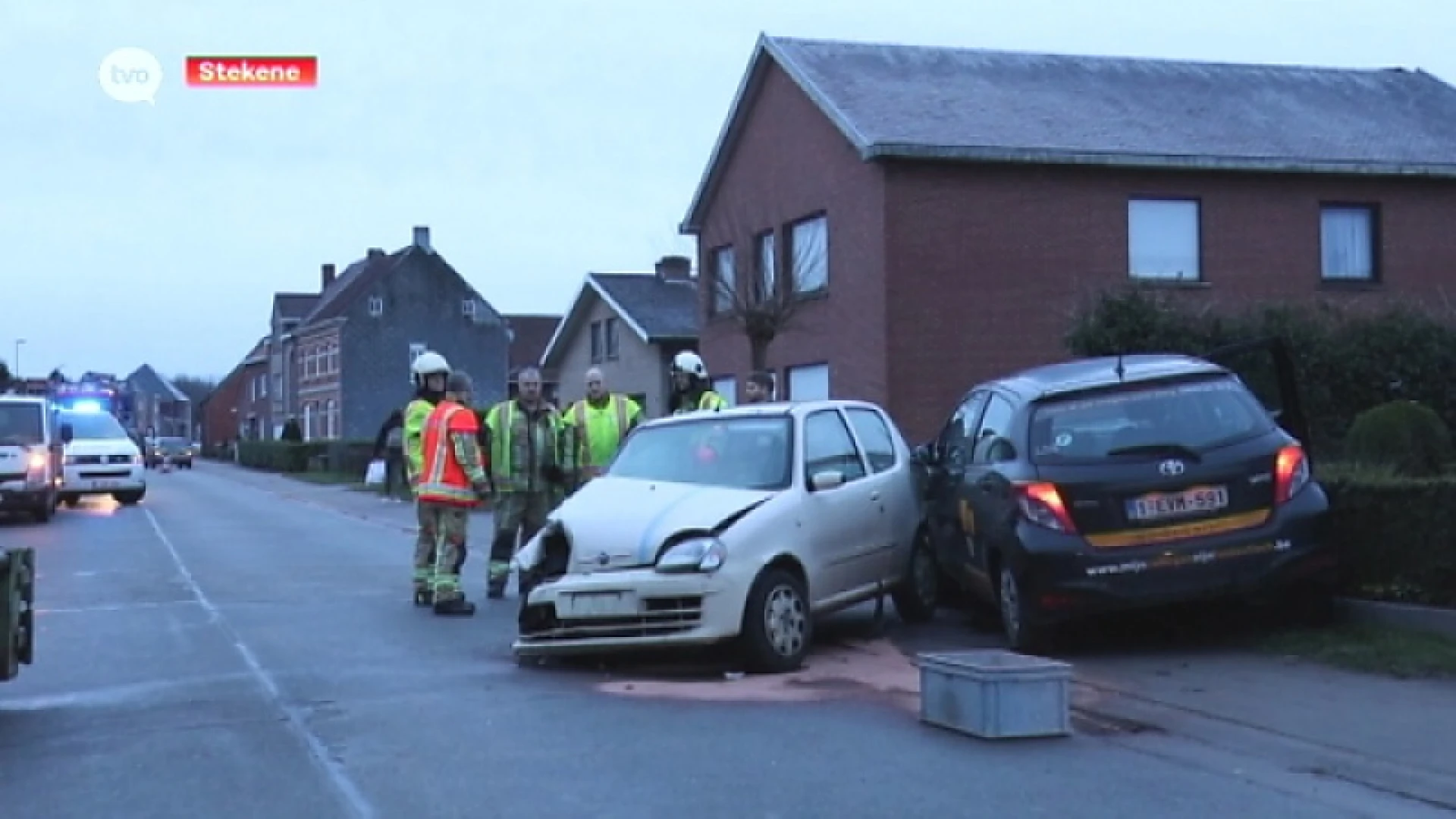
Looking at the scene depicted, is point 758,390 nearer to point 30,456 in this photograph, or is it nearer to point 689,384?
point 689,384

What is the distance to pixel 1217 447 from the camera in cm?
985

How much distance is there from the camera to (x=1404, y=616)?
9898 mm

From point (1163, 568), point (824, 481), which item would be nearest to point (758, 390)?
point (824, 481)

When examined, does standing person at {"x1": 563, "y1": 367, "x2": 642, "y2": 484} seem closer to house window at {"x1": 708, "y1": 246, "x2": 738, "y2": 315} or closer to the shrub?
the shrub

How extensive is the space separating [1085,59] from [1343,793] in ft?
83.7

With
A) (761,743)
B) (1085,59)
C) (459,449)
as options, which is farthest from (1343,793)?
(1085,59)

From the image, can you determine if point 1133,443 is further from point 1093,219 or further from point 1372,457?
point 1093,219

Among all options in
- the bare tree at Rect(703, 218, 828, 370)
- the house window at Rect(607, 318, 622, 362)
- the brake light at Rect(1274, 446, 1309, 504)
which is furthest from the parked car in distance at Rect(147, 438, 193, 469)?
the brake light at Rect(1274, 446, 1309, 504)

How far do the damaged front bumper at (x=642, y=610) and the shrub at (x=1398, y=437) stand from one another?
6597mm

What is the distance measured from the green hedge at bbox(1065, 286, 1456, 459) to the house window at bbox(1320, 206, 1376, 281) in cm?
976

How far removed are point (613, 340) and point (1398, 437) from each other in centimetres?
3255

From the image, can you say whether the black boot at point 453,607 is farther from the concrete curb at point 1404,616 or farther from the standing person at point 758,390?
the concrete curb at point 1404,616

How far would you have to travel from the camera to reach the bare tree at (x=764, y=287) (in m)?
27.5

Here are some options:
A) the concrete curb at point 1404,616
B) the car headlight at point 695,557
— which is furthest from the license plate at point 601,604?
the concrete curb at point 1404,616
